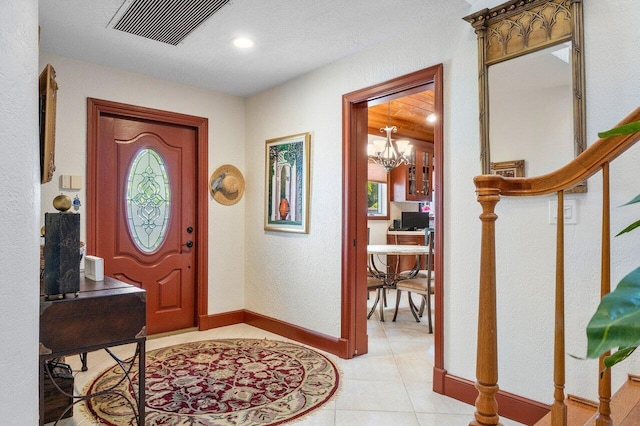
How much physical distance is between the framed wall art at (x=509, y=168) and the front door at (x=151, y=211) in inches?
112

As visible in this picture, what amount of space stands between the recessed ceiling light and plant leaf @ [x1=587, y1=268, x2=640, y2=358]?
281 cm

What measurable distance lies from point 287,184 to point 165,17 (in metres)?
1.70

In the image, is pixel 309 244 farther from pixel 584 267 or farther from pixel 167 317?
pixel 584 267

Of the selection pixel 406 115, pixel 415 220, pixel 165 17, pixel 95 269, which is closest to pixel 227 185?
pixel 165 17

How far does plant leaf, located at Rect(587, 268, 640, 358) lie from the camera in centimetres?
59

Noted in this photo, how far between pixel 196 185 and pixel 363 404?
262 centimetres

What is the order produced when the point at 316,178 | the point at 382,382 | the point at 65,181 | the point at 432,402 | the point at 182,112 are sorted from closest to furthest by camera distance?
the point at 432,402
the point at 382,382
the point at 65,181
the point at 316,178
the point at 182,112

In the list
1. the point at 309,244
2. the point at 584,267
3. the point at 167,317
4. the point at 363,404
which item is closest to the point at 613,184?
the point at 584,267

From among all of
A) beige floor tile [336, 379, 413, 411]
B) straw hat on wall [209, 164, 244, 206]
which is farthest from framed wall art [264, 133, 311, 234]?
beige floor tile [336, 379, 413, 411]

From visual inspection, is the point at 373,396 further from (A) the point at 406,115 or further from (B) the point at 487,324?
(A) the point at 406,115

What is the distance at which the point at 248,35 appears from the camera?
2814 mm

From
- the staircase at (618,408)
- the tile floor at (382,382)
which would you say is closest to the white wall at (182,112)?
the tile floor at (382,382)

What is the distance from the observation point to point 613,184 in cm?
184

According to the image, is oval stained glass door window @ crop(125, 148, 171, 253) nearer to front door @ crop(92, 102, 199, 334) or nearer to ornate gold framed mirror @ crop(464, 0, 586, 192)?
front door @ crop(92, 102, 199, 334)
